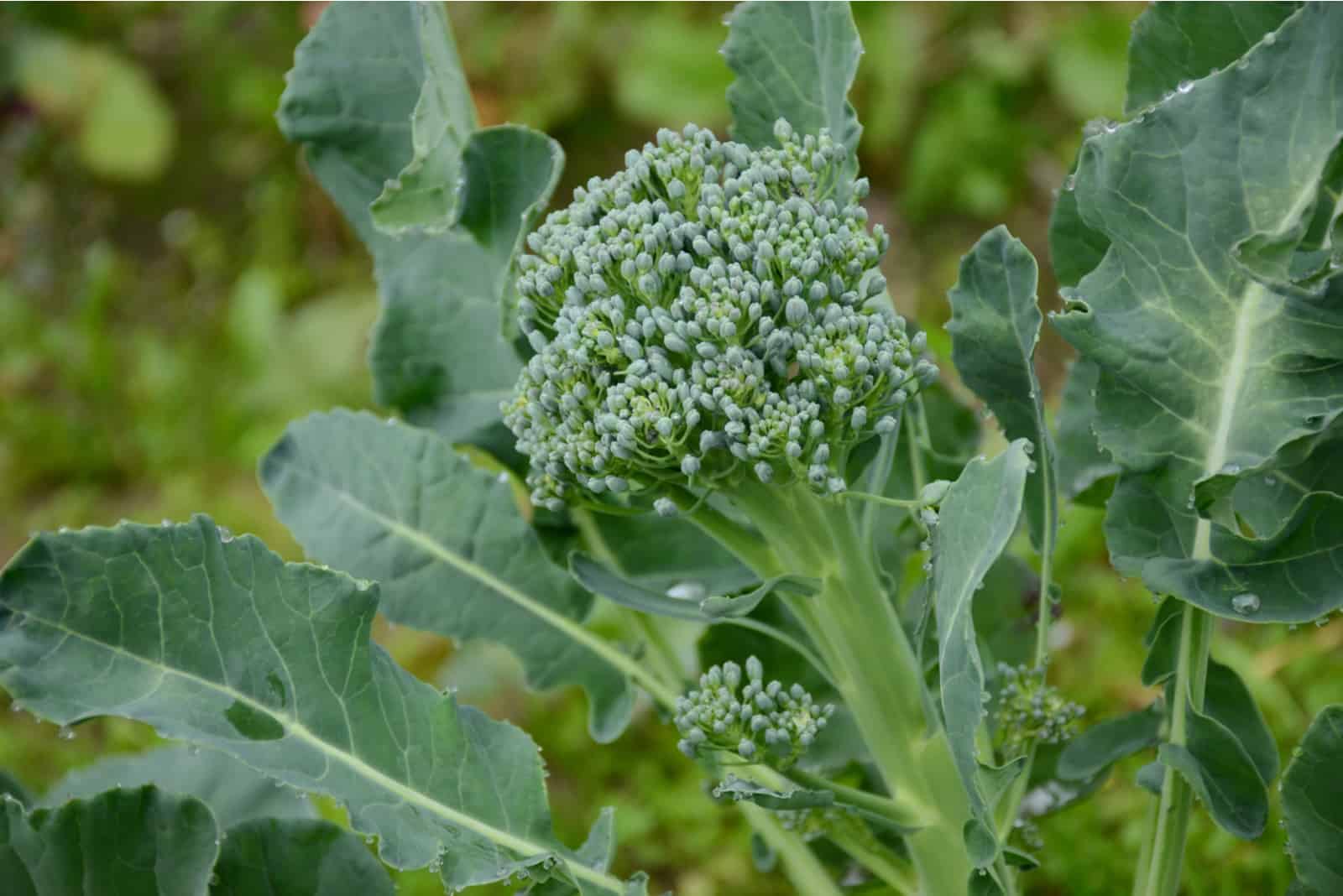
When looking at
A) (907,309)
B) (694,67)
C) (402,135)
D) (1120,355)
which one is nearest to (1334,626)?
(1120,355)

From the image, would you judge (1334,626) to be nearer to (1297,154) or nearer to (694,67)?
(1297,154)

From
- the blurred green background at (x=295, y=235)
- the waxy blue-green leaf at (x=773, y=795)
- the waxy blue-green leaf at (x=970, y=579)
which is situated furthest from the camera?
the blurred green background at (x=295, y=235)

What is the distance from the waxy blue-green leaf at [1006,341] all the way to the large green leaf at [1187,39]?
0.20m

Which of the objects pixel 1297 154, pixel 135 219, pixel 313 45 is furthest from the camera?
pixel 135 219

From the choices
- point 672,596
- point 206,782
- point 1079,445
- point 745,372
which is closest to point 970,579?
point 745,372

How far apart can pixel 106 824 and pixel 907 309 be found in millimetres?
1938

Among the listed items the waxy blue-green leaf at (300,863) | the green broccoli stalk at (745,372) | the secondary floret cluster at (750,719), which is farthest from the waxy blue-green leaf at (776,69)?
the waxy blue-green leaf at (300,863)

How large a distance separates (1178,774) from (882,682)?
250 mm

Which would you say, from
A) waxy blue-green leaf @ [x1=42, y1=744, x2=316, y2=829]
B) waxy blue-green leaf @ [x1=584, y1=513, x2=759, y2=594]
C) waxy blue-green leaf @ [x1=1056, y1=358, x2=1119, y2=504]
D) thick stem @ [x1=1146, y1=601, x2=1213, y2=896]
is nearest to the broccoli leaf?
waxy blue-green leaf @ [x1=1056, y1=358, x2=1119, y2=504]

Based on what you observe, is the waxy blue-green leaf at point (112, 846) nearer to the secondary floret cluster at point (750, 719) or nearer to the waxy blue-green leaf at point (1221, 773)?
the secondary floret cluster at point (750, 719)

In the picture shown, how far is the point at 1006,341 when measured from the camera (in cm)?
97

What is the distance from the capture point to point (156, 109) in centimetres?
368

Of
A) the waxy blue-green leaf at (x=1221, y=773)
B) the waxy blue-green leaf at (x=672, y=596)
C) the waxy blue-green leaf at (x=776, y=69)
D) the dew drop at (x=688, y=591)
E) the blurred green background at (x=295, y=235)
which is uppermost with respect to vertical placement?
the blurred green background at (x=295, y=235)

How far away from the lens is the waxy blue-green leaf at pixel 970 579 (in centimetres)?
74
